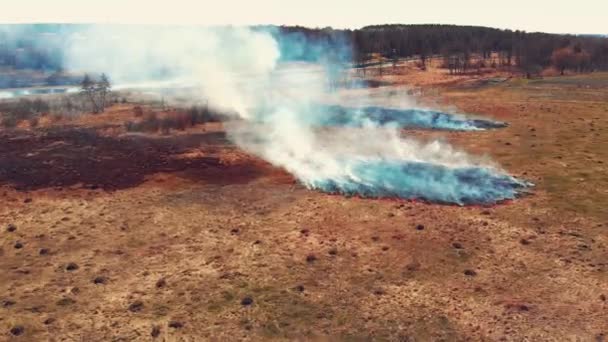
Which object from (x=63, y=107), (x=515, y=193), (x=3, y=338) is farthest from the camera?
(x=63, y=107)

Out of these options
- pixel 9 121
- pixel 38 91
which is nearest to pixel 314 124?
pixel 9 121

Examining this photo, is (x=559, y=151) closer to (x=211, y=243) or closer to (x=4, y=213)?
(x=211, y=243)

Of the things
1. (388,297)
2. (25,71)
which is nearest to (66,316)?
(388,297)

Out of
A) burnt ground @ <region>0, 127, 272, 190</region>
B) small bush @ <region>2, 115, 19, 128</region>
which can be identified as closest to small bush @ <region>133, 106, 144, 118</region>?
burnt ground @ <region>0, 127, 272, 190</region>

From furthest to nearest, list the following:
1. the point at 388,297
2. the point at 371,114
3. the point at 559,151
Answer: the point at 371,114, the point at 559,151, the point at 388,297

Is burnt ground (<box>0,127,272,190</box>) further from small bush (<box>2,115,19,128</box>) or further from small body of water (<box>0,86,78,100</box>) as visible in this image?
small body of water (<box>0,86,78,100</box>)

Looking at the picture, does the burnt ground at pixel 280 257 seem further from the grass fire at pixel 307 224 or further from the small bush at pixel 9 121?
the small bush at pixel 9 121
